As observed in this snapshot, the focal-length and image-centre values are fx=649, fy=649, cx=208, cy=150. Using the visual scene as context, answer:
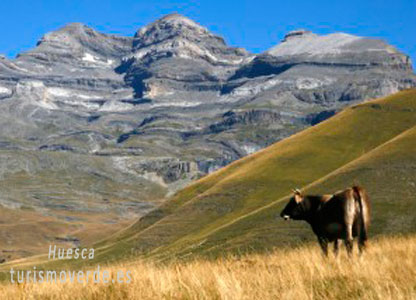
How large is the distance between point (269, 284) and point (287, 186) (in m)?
133

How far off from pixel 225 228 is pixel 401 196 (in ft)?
107

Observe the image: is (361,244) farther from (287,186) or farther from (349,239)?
(287,186)

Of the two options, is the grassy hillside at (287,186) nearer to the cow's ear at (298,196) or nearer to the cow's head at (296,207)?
the cow's head at (296,207)

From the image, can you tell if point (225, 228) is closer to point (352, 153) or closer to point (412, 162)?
point (412, 162)

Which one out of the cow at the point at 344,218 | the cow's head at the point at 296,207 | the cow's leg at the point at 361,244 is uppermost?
the cow's head at the point at 296,207

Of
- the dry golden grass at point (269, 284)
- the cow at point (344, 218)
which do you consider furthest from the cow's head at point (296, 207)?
the dry golden grass at point (269, 284)

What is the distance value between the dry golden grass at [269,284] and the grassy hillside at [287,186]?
235 feet

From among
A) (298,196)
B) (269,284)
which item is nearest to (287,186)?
(298,196)

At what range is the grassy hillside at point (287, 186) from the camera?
95.4 metres

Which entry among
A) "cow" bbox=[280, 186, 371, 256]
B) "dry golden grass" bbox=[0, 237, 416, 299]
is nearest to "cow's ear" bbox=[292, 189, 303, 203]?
"cow" bbox=[280, 186, 371, 256]

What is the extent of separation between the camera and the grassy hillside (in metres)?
95.4

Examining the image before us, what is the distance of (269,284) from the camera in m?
11.0

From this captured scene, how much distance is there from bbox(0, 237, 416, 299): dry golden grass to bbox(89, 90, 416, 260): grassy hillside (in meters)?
71.6

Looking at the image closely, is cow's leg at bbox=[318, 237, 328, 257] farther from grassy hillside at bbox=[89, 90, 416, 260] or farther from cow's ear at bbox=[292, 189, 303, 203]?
grassy hillside at bbox=[89, 90, 416, 260]
